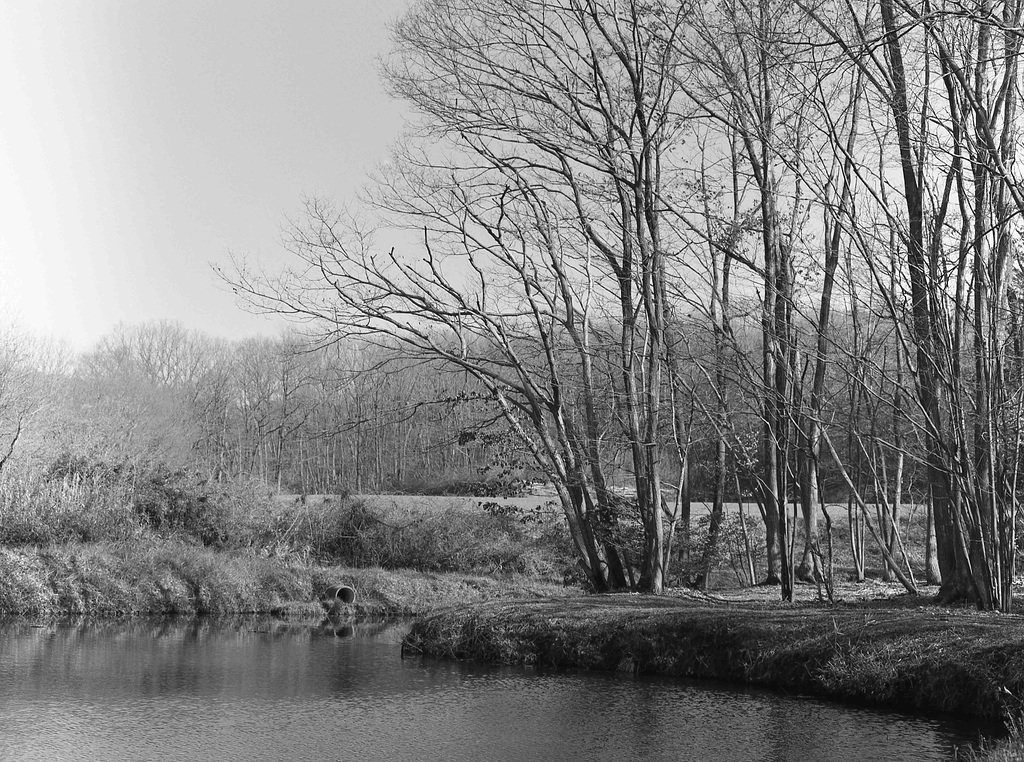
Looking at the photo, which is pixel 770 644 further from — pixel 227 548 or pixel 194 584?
pixel 227 548

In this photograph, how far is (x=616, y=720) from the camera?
382 inches

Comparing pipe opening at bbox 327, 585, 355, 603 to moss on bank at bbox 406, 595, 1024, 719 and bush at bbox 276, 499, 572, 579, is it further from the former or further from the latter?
moss on bank at bbox 406, 595, 1024, 719

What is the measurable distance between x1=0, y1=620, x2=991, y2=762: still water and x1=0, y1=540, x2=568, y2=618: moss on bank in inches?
258

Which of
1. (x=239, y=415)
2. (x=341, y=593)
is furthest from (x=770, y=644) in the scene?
(x=239, y=415)

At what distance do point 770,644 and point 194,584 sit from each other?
15478 mm

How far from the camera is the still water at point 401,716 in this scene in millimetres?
8375

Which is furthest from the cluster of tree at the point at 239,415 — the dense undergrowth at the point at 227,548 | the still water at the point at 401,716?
the still water at the point at 401,716

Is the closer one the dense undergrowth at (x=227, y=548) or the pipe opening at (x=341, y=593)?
the dense undergrowth at (x=227, y=548)

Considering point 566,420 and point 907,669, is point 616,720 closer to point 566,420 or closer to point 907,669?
point 907,669

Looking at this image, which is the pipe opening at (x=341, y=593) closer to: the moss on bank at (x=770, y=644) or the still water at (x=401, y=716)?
the moss on bank at (x=770, y=644)

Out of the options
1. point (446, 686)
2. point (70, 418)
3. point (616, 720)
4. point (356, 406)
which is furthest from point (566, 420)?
point (356, 406)

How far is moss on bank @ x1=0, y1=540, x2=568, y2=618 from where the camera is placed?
20.6 meters

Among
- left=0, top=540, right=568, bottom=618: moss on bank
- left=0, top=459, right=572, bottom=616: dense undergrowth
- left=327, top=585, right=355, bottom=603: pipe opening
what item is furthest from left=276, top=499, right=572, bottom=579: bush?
left=327, top=585, right=355, bottom=603: pipe opening

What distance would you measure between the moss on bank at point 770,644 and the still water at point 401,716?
0.37m
